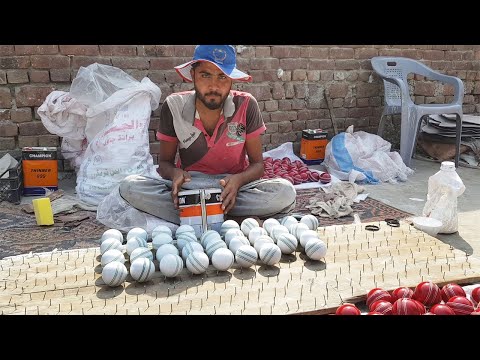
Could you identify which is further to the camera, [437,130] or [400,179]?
[437,130]

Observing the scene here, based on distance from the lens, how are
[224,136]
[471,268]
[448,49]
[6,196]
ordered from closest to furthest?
1. [471,268]
2. [224,136]
3. [6,196]
4. [448,49]

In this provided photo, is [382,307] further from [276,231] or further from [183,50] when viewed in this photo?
[183,50]

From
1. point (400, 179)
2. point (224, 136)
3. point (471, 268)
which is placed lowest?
point (400, 179)

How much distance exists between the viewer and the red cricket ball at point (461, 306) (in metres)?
2.13

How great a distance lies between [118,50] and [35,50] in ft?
2.70

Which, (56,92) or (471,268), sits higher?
(56,92)

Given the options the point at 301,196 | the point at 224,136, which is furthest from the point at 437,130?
the point at 224,136

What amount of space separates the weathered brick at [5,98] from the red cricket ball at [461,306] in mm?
4472

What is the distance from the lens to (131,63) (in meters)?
5.33

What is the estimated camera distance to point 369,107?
6.70 metres

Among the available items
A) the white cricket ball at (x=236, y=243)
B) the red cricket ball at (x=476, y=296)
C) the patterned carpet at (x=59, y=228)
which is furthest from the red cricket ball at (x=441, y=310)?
the patterned carpet at (x=59, y=228)

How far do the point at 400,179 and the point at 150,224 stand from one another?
121 inches

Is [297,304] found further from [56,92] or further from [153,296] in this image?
[56,92]

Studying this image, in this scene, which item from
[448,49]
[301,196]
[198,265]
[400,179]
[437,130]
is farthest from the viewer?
[448,49]
